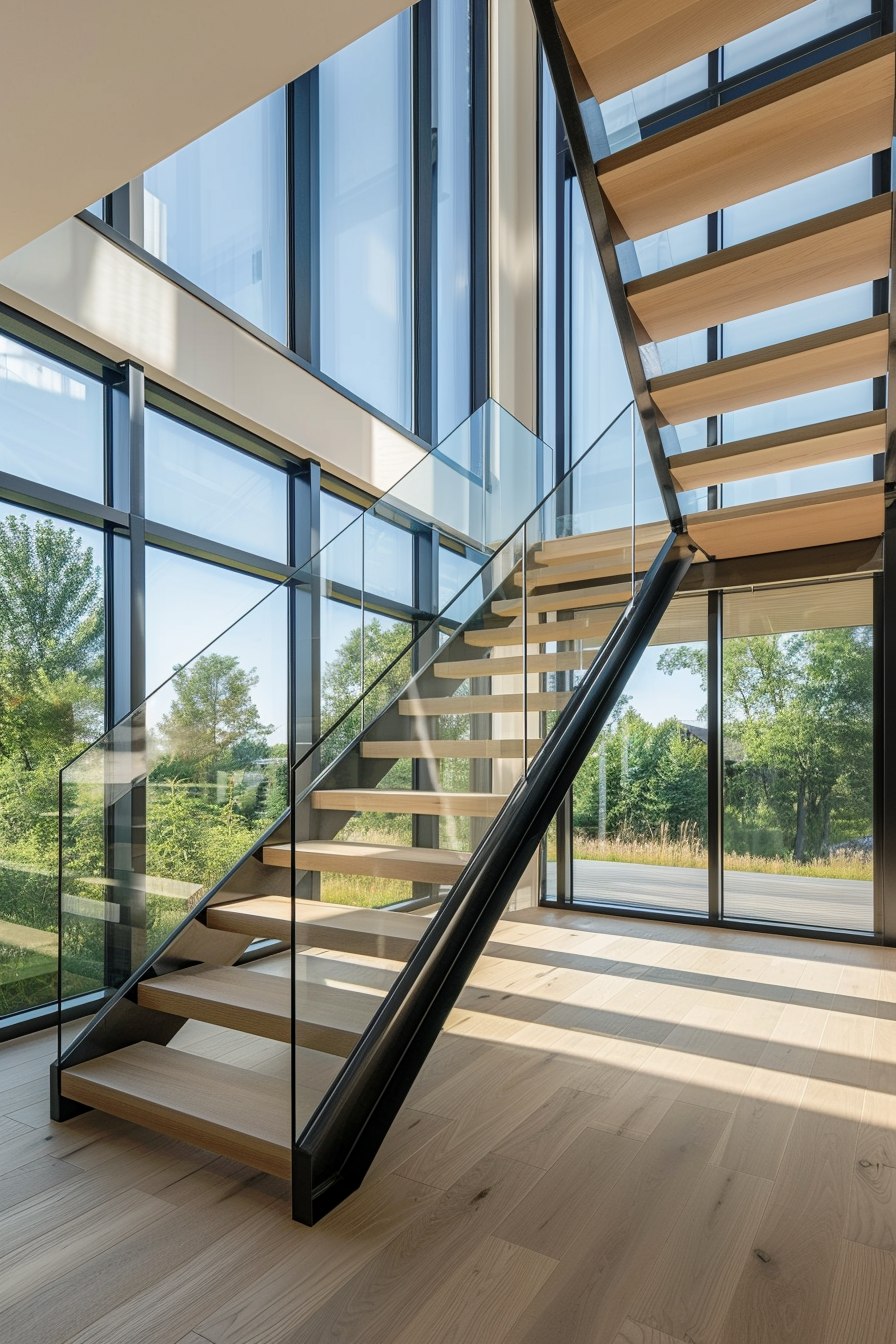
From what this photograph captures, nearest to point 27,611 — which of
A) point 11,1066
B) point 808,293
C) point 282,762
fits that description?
point 282,762

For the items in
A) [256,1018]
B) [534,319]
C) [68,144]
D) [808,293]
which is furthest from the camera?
[534,319]

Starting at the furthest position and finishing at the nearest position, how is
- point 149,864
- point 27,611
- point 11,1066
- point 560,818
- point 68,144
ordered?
point 560,818, point 27,611, point 11,1066, point 149,864, point 68,144

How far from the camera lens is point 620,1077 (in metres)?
3.13

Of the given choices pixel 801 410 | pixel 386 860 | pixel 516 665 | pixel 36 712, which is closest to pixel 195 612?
pixel 36 712

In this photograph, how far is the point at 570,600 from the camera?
403 centimetres

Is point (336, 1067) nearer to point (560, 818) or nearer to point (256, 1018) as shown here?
point (256, 1018)

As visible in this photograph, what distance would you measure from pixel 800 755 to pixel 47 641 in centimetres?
467

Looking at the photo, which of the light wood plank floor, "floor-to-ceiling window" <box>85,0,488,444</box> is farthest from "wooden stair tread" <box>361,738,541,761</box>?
"floor-to-ceiling window" <box>85,0,488,444</box>

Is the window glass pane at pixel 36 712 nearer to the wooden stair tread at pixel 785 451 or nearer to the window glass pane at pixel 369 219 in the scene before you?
the window glass pane at pixel 369 219

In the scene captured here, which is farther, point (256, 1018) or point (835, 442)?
point (835, 442)

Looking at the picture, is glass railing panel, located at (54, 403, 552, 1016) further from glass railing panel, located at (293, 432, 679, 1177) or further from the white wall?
the white wall

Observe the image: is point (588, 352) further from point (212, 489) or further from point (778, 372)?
point (212, 489)

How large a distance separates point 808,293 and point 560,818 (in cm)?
432

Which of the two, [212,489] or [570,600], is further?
[212,489]
